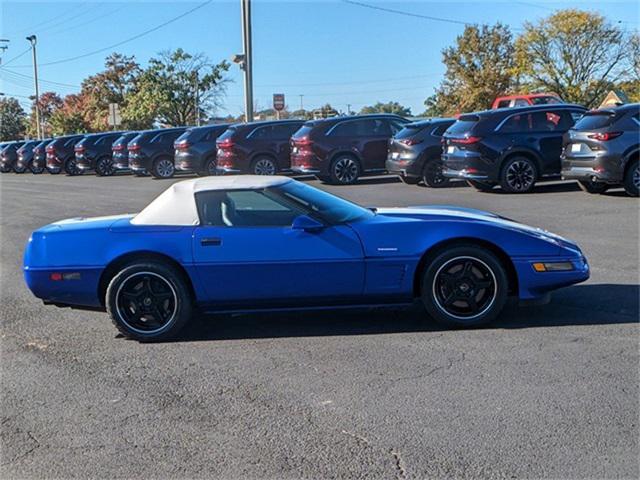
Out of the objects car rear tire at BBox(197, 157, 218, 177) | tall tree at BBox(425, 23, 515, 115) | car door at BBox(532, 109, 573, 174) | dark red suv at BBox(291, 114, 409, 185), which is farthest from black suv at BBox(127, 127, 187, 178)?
tall tree at BBox(425, 23, 515, 115)

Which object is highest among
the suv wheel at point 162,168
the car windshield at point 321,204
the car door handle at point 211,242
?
the suv wheel at point 162,168

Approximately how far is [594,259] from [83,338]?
5.19 metres

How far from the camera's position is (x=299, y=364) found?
4430 mm

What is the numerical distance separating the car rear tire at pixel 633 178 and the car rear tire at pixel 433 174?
4.51 meters

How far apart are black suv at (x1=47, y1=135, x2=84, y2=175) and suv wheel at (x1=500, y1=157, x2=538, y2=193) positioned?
73.4ft

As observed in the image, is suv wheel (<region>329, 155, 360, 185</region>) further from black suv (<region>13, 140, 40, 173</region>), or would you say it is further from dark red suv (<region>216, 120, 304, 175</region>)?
black suv (<region>13, 140, 40, 173</region>)

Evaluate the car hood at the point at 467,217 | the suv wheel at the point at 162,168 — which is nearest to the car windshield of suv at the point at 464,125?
the car hood at the point at 467,217

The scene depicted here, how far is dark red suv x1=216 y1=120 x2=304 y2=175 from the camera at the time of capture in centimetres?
1911

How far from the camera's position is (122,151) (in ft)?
85.8

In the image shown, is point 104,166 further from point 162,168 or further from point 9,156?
point 9,156

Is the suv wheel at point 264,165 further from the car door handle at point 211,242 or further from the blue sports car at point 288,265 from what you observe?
the car door handle at point 211,242

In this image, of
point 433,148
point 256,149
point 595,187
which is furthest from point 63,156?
point 595,187

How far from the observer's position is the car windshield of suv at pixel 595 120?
11.6m

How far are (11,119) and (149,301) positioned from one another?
100 meters
